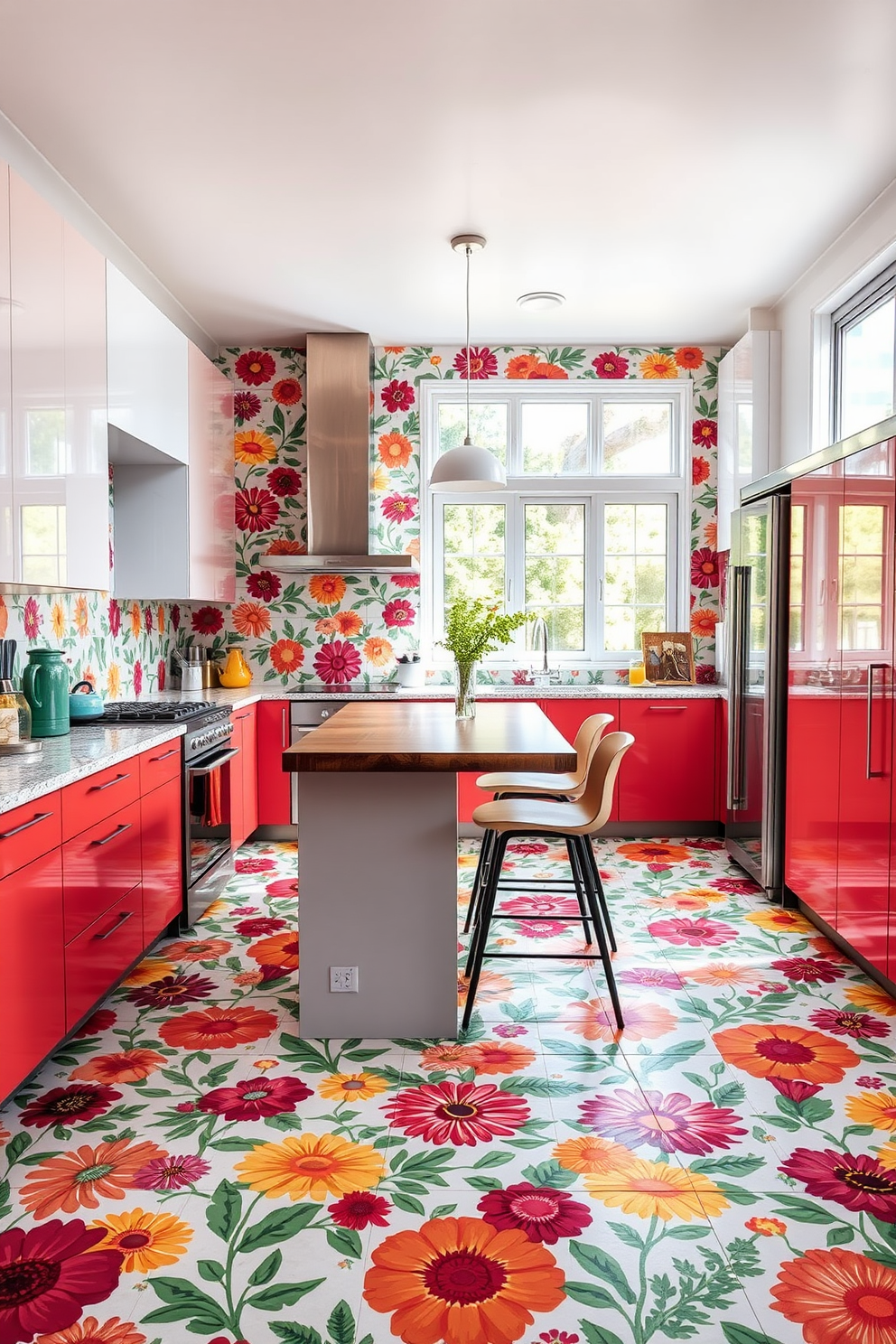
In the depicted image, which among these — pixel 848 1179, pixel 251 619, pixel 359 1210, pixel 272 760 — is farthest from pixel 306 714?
pixel 848 1179

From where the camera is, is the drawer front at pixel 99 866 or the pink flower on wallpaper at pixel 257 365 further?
the pink flower on wallpaper at pixel 257 365

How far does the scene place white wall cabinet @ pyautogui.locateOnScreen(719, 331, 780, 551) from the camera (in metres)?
4.85

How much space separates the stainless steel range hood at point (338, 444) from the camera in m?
5.25

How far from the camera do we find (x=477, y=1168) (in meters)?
2.08

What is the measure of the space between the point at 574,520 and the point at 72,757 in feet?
12.0

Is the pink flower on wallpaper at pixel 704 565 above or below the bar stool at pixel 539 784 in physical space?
above

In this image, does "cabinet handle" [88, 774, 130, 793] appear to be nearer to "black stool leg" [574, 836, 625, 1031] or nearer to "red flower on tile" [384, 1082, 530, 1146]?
"red flower on tile" [384, 1082, 530, 1146]

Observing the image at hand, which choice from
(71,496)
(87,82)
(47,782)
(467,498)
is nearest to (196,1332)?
(47,782)

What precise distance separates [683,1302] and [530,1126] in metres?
0.63

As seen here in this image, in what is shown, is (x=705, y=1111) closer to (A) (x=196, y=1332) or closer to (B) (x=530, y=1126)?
(B) (x=530, y=1126)

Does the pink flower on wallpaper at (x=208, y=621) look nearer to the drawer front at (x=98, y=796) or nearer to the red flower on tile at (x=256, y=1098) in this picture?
the drawer front at (x=98, y=796)

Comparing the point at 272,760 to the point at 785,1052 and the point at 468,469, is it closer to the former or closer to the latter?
the point at 468,469

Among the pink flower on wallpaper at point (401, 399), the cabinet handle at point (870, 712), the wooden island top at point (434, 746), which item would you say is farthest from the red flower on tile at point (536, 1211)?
the pink flower on wallpaper at point (401, 399)

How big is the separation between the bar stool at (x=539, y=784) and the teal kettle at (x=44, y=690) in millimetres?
1476
